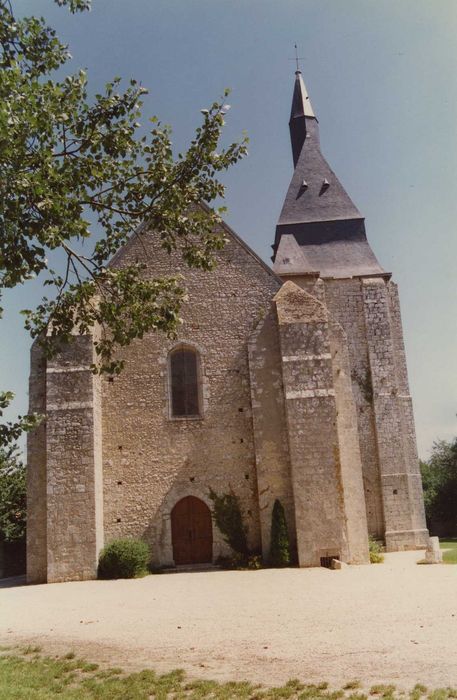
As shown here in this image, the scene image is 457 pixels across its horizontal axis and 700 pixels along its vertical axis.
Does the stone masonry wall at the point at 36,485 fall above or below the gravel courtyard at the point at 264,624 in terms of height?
above

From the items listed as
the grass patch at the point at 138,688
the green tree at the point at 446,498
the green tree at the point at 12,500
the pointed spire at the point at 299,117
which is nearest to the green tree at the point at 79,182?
the grass patch at the point at 138,688

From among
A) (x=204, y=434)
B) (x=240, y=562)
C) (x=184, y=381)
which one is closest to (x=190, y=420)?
(x=204, y=434)

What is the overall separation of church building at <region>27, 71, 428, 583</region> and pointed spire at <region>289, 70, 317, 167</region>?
13.1 metres

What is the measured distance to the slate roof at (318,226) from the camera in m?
20.6

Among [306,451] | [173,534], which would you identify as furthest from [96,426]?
[306,451]

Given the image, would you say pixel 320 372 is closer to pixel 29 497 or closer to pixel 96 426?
pixel 96 426

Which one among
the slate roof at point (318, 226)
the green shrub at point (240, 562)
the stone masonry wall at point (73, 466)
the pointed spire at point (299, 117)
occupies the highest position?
the pointed spire at point (299, 117)

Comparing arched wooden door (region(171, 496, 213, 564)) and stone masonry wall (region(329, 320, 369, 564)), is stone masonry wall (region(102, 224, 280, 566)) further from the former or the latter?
stone masonry wall (region(329, 320, 369, 564))

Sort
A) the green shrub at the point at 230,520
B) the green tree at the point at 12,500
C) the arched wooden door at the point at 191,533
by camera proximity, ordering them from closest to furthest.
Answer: the green shrub at the point at 230,520, the arched wooden door at the point at 191,533, the green tree at the point at 12,500

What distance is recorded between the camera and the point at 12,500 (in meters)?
17.3

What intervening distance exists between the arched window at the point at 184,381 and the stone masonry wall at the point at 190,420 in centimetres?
24

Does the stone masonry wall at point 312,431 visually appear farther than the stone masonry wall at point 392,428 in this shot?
No

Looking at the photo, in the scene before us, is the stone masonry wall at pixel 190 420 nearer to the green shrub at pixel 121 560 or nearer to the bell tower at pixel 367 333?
the green shrub at pixel 121 560

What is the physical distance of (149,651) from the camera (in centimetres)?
625
